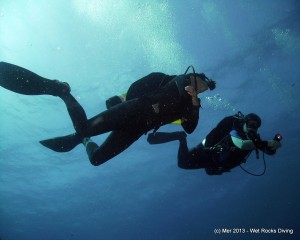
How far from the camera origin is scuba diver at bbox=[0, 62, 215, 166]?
11.7 feet

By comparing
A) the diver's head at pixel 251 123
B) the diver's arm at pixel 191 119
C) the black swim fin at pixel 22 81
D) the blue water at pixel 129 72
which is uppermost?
the blue water at pixel 129 72

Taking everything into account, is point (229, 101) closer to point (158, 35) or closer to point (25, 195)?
point (158, 35)

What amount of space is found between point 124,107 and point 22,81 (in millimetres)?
1408

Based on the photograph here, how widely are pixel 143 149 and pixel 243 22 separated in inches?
514

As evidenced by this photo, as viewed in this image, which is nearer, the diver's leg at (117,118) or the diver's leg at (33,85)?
the diver's leg at (33,85)

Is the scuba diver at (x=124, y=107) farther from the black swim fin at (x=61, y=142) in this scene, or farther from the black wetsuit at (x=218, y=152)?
the black wetsuit at (x=218, y=152)

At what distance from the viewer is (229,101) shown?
19.6 m

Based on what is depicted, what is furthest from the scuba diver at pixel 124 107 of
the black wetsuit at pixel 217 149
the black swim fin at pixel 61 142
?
the black wetsuit at pixel 217 149

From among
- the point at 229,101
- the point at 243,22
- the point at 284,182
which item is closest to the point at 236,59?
the point at 243,22

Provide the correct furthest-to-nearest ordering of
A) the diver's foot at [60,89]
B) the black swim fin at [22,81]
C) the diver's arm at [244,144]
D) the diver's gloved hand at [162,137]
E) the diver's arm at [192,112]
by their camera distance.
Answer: the diver's gloved hand at [162,137] → the diver's arm at [244,144] → the diver's arm at [192,112] → the diver's foot at [60,89] → the black swim fin at [22,81]

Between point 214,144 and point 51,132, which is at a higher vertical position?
point 51,132

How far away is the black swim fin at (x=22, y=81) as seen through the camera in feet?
11.0

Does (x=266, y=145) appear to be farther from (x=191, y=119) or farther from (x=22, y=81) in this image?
(x=22, y=81)

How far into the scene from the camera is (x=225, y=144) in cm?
721
